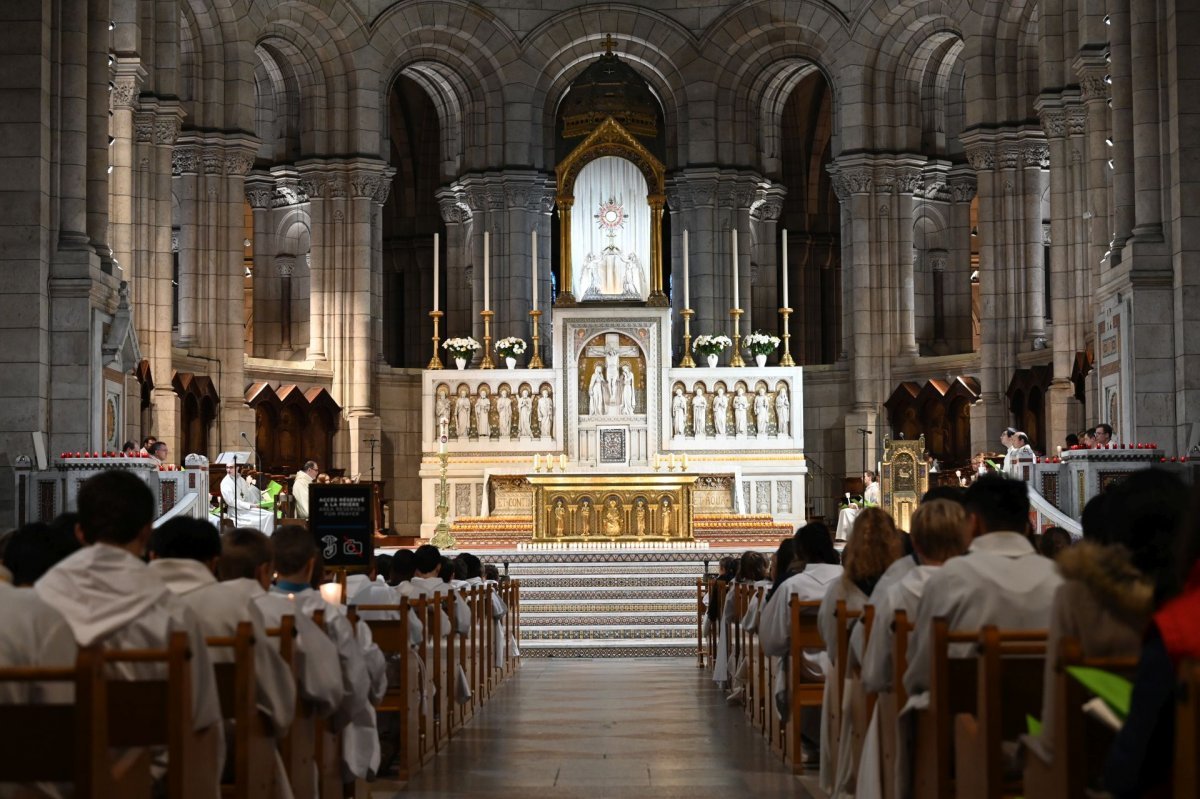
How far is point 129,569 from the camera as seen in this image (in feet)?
17.5

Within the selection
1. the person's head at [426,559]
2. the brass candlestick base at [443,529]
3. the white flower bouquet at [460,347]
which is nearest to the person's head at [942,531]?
the person's head at [426,559]

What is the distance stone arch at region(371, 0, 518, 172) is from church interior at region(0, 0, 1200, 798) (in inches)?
3.0

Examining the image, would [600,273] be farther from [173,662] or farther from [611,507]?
[173,662]

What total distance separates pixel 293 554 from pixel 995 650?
337 centimetres

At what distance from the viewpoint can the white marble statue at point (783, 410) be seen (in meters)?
27.7

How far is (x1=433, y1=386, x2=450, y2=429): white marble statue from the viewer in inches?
1093

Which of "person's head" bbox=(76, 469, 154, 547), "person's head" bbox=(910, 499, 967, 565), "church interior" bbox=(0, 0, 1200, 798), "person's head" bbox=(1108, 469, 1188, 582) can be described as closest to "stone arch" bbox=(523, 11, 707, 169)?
"church interior" bbox=(0, 0, 1200, 798)

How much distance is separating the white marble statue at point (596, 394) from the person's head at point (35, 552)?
843 inches

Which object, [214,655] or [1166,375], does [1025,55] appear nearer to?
[1166,375]

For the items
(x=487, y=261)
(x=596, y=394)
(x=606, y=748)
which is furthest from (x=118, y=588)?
(x=487, y=261)

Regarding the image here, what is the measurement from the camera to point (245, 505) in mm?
22938

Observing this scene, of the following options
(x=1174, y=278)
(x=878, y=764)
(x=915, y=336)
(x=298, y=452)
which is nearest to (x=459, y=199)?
(x=298, y=452)

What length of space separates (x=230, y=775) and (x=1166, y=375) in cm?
1578

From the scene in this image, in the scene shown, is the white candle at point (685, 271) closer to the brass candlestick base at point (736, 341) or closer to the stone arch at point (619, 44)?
the brass candlestick base at point (736, 341)
